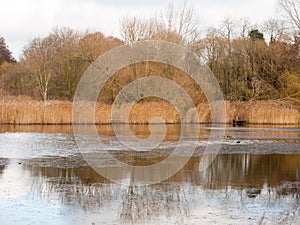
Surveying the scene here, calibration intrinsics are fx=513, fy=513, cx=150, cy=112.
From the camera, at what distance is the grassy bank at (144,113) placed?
26.6m

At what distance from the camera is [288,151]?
46.3ft

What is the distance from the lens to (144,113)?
2823 centimetres

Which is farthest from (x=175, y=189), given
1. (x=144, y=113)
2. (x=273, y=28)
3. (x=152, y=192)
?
(x=273, y=28)

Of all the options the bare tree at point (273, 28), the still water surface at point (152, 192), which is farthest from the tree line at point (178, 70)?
the still water surface at point (152, 192)

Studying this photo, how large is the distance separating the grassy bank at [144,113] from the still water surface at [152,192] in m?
13.7

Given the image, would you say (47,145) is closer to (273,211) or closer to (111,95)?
(273,211)

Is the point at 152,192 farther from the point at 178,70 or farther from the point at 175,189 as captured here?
the point at 178,70

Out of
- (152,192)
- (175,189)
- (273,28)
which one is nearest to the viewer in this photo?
(152,192)

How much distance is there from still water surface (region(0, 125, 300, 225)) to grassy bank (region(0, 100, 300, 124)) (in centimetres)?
1365

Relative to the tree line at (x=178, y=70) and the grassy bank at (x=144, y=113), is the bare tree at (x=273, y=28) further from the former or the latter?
the grassy bank at (x=144, y=113)

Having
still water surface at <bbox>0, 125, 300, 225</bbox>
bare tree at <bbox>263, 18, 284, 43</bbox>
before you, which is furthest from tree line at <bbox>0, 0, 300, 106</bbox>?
still water surface at <bbox>0, 125, 300, 225</bbox>

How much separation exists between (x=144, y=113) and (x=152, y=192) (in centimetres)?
2020

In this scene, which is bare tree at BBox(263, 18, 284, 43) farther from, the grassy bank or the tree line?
the grassy bank

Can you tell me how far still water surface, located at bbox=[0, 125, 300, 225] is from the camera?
6.43m
